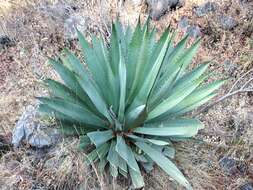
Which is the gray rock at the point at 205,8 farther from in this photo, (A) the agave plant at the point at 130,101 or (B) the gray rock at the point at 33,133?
(B) the gray rock at the point at 33,133

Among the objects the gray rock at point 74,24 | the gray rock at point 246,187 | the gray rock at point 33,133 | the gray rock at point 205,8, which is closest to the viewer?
the gray rock at point 33,133

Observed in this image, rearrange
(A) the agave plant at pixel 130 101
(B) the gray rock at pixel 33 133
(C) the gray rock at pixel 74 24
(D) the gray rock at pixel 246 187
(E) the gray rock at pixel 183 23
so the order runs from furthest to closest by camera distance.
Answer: (E) the gray rock at pixel 183 23, (C) the gray rock at pixel 74 24, (D) the gray rock at pixel 246 187, (B) the gray rock at pixel 33 133, (A) the agave plant at pixel 130 101

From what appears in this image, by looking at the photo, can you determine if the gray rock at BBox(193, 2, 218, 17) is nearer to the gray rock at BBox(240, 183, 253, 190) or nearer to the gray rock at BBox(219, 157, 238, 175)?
the gray rock at BBox(219, 157, 238, 175)

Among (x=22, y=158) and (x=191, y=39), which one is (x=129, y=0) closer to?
(x=191, y=39)

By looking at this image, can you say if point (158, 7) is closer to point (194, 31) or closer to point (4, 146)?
point (194, 31)

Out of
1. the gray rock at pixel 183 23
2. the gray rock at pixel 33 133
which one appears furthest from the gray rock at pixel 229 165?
the gray rock at pixel 183 23

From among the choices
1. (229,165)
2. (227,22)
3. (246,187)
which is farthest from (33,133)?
(227,22)
